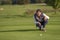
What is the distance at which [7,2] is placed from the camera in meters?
95.6

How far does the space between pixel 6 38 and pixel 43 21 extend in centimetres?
378

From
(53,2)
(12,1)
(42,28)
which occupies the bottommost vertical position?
(12,1)

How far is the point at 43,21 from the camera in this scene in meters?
16.9

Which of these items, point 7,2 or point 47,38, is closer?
point 47,38

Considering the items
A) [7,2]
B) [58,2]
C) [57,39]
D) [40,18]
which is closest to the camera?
[57,39]

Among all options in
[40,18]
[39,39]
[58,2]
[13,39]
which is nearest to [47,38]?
[39,39]

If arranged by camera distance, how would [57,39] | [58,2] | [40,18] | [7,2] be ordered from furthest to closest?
1. [7,2]
2. [58,2]
3. [40,18]
4. [57,39]

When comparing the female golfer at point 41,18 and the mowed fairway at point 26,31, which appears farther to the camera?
the female golfer at point 41,18

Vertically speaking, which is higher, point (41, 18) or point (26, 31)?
point (41, 18)

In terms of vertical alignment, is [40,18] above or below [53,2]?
above

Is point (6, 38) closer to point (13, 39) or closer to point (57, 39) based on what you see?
point (13, 39)

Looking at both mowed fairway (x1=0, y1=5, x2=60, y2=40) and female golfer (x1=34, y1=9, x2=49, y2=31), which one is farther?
female golfer (x1=34, y1=9, x2=49, y2=31)

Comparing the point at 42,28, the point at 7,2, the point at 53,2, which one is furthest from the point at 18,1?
the point at 42,28

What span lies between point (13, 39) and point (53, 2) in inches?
1105
